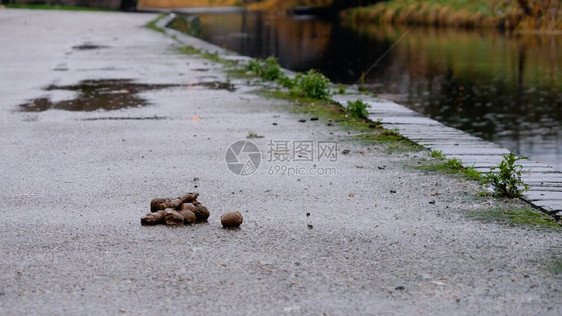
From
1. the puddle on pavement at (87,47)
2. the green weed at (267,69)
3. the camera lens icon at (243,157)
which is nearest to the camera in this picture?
the camera lens icon at (243,157)

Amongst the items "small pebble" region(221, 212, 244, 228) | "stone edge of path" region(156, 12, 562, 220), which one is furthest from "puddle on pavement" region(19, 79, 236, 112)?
"small pebble" region(221, 212, 244, 228)

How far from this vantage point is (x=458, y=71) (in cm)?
2138

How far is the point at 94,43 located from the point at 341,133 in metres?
16.4

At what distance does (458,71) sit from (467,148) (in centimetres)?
1380

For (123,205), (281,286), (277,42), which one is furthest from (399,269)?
(277,42)

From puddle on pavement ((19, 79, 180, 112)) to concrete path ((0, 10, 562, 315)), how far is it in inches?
47.5

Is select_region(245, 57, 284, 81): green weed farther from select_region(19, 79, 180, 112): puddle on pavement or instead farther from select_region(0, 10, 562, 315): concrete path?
select_region(0, 10, 562, 315): concrete path

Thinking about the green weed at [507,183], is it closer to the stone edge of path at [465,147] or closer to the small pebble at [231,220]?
the stone edge of path at [465,147]

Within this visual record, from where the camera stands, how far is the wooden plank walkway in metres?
6.13

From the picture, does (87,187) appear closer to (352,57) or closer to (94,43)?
(94,43)

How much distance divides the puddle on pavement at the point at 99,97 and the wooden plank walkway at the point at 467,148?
9.80 ft

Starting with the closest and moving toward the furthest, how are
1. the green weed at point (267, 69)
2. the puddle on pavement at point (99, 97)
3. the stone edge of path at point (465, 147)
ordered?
the stone edge of path at point (465, 147)
the puddle on pavement at point (99, 97)
the green weed at point (267, 69)

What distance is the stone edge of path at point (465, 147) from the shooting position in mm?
6117

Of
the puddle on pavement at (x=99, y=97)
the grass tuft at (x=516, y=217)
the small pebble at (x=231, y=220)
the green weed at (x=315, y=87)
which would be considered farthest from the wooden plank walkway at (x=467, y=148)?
the puddle on pavement at (x=99, y=97)
